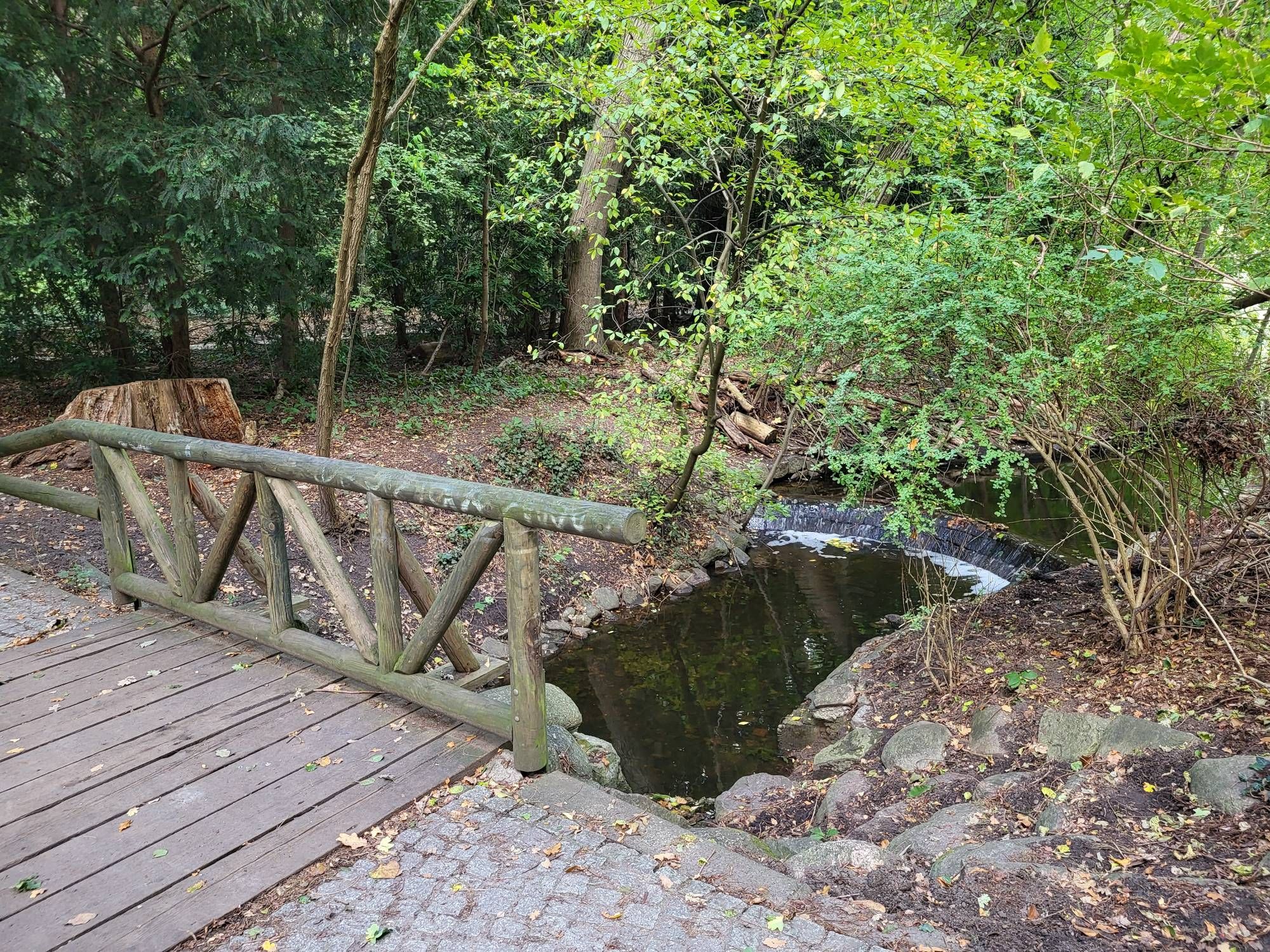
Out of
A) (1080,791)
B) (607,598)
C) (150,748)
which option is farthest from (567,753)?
(607,598)

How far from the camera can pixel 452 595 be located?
3.32 meters

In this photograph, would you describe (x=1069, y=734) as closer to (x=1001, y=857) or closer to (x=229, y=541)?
(x=1001, y=857)

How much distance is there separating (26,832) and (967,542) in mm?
8792

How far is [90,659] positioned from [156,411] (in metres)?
4.67

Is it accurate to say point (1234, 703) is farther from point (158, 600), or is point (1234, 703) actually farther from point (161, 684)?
point (158, 600)

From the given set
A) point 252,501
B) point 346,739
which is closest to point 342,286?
point 252,501

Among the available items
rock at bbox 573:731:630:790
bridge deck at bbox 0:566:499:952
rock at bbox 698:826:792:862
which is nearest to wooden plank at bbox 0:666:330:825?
bridge deck at bbox 0:566:499:952

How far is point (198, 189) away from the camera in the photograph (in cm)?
763

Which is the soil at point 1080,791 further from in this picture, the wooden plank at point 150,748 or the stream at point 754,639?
the wooden plank at point 150,748

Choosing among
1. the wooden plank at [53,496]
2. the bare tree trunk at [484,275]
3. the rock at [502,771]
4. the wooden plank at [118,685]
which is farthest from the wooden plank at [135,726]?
the bare tree trunk at [484,275]

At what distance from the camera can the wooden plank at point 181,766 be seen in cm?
283

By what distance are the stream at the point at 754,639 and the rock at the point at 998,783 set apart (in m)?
1.79

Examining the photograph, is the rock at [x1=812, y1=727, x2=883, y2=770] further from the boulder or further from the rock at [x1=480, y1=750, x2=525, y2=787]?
the rock at [x1=480, y1=750, x2=525, y2=787]

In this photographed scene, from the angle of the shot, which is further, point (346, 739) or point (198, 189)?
point (198, 189)
